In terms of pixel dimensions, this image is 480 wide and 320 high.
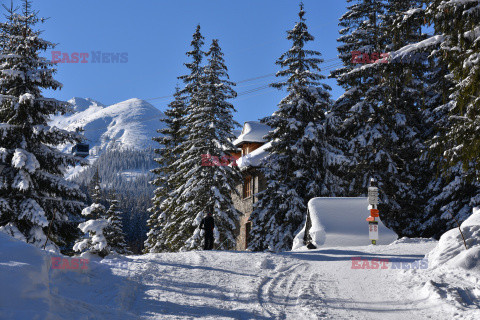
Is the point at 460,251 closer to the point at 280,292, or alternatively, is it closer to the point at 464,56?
the point at 280,292

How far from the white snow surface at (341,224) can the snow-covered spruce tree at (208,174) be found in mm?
6863

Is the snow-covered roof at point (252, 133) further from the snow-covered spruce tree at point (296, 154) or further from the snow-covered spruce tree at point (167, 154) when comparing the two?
the snow-covered spruce tree at point (296, 154)

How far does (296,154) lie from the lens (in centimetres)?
2566

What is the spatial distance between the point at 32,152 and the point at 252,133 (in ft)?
74.2

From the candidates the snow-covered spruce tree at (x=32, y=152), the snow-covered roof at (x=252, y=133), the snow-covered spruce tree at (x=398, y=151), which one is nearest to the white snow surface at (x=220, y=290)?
the snow-covered spruce tree at (x=32, y=152)

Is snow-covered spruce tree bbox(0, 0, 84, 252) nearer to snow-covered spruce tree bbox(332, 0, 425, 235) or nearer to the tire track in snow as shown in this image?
the tire track in snow

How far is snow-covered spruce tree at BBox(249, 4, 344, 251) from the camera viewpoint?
24.9 metres

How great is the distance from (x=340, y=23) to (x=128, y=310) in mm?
24579

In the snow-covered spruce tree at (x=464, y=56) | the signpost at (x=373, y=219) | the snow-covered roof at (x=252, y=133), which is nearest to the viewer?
the snow-covered spruce tree at (x=464, y=56)

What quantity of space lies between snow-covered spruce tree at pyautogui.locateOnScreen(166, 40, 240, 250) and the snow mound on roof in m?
14.9

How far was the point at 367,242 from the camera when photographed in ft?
55.8

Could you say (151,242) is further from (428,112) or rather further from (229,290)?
(229,290)

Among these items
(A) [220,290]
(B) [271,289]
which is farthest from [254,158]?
(A) [220,290]

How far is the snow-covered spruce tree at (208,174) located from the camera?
24.9 m
